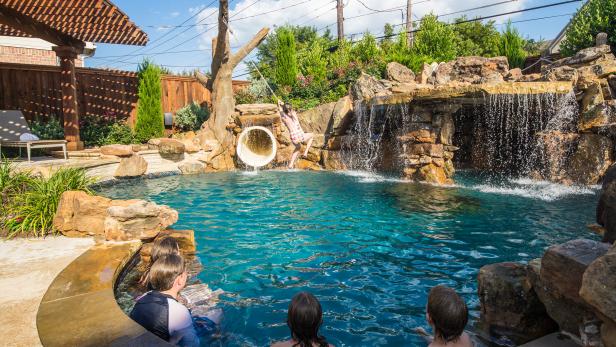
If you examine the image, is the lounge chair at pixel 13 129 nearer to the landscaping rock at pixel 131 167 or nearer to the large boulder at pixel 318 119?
the landscaping rock at pixel 131 167

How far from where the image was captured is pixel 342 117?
13.3 metres

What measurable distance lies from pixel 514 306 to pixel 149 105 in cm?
1553

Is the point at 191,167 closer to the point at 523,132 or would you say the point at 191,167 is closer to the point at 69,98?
the point at 69,98

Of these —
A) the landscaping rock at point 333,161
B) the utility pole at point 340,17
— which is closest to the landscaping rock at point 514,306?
the landscaping rock at point 333,161

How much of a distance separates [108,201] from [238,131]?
9565mm

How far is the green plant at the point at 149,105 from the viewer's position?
50.8 ft

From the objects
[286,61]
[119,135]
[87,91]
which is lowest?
[119,135]

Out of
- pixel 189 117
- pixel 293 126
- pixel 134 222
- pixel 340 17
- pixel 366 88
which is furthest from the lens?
pixel 340 17

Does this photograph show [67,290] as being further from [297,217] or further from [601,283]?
[297,217]

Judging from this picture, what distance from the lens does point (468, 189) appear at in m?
9.02

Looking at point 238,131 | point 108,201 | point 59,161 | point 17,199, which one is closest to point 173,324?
point 108,201

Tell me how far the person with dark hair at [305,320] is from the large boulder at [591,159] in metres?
9.00

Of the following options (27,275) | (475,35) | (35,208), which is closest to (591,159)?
(27,275)

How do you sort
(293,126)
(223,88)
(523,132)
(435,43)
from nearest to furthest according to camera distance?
(523,132)
(293,126)
(223,88)
(435,43)
